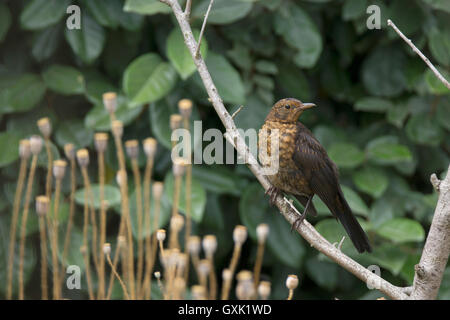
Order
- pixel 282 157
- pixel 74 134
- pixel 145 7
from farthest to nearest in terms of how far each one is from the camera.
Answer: pixel 74 134, pixel 145 7, pixel 282 157

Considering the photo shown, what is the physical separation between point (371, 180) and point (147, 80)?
1.00 meters

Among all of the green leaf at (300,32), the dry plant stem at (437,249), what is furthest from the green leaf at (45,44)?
the dry plant stem at (437,249)

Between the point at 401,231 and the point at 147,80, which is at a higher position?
the point at 147,80

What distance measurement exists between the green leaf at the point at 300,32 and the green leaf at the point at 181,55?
1.26ft

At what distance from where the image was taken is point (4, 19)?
2.47m

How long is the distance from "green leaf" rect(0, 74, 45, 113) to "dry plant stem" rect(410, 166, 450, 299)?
175 centimetres

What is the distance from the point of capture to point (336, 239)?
219 cm

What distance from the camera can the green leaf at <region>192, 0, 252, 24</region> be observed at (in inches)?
86.7

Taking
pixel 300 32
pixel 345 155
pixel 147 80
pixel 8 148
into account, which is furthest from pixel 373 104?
pixel 8 148

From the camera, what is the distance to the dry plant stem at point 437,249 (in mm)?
1179

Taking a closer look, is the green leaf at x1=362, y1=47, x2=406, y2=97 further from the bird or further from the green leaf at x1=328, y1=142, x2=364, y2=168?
the bird

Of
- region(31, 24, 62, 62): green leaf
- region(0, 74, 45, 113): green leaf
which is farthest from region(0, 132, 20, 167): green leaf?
region(31, 24, 62, 62): green leaf

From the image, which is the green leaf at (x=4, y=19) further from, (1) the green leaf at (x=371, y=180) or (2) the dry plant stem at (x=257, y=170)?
(1) the green leaf at (x=371, y=180)

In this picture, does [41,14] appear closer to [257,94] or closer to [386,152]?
[257,94]
